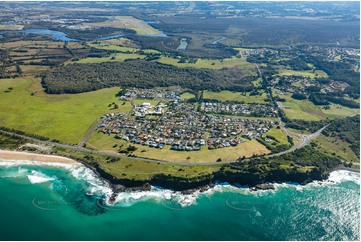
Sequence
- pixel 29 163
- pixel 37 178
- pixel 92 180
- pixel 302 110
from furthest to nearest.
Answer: pixel 302 110 < pixel 29 163 < pixel 37 178 < pixel 92 180

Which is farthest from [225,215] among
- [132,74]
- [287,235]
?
[132,74]

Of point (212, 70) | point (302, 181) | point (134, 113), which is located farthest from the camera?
point (212, 70)

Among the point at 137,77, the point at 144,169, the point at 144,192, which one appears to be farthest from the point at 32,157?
the point at 137,77

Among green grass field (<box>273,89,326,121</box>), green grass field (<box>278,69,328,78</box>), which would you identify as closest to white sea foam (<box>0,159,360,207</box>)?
green grass field (<box>273,89,326,121</box>)

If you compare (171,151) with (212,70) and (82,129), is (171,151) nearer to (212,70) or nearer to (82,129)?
(82,129)

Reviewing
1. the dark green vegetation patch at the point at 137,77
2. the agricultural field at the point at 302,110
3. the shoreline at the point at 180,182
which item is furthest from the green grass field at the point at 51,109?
the agricultural field at the point at 302,110

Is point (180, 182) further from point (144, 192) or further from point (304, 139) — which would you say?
point (304, 139)

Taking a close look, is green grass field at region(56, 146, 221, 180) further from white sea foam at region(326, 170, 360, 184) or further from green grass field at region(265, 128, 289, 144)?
white sea foam at region(326, 170, 360, 184)

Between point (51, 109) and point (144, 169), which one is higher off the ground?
point (51, 109)

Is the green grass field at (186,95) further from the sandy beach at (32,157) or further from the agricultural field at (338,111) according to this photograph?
the sandy beach at (32,157)
